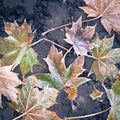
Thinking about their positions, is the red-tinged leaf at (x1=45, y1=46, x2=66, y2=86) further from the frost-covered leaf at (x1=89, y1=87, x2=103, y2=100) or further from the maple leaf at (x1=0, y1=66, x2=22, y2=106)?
the frost-covered leaf at (x1=89, y1=87, x2=103, y2=100)

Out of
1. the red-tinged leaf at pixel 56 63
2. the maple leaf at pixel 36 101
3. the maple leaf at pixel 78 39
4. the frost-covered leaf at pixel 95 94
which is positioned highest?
the maple leaf at pixel 78 39

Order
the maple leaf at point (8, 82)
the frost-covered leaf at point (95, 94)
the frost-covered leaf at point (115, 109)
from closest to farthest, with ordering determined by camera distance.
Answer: the maple leaf at point (8, 82), the frost-covered leaf at point (115, 109), the frost-covered leaf at point (95, 94)

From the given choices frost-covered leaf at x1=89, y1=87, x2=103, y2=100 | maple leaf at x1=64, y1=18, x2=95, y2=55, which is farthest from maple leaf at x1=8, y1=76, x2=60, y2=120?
frost-covered leaf at x1=89, y1=87, x2=103, y2=100

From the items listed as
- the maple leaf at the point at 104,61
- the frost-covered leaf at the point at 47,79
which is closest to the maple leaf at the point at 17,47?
the frost-covered leaf at the point at 47,79

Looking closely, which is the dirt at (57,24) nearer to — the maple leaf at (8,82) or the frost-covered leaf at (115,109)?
the frost-covered leaf at (115,109)

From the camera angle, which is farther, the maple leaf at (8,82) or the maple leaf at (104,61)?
the maple leaf at (104,61)

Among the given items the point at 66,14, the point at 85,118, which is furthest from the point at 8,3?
the point at 85,118

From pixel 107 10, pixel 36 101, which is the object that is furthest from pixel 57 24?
pixel 36 101
